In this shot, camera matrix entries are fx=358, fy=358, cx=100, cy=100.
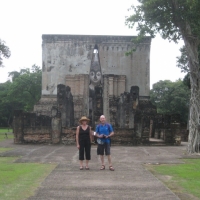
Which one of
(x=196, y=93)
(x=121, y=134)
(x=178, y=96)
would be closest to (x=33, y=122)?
(x=121, y=134)

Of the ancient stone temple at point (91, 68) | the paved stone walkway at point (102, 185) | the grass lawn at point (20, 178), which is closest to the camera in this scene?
the paved stone walkway at point (102, 185)

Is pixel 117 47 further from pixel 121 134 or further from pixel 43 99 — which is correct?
pixel 121 134

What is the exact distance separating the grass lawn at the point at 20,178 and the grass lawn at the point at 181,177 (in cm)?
261

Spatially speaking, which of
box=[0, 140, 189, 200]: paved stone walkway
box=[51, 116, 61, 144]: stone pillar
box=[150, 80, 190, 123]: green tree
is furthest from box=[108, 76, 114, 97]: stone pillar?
box=[0, 140, 189, 200]: paved stone walkway

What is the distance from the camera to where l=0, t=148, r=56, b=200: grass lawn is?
617 centimetres

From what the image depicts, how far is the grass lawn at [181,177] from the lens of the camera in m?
6.43

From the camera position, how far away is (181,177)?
8.05m

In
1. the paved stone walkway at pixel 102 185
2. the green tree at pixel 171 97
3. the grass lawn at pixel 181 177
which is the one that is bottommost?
the grass lawn at pixel 181 177

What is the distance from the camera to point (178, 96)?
47156 millimetres

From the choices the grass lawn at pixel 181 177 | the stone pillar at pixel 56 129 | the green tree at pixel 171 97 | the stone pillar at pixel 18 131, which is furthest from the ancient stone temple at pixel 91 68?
the grass lawn at pixel 181 177

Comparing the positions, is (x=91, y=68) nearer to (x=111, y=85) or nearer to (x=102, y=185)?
(x=111, y=85)

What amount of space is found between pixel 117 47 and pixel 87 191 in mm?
26255

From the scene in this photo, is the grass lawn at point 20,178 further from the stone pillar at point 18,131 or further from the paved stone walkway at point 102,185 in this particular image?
the stone pillar at point 18,131

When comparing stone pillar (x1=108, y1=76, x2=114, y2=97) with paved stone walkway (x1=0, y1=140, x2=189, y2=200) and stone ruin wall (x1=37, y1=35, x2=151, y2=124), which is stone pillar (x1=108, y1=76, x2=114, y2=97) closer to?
stone ruin wall (x1=37, y1=35, x2=151, y2=124)
